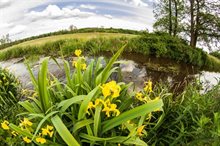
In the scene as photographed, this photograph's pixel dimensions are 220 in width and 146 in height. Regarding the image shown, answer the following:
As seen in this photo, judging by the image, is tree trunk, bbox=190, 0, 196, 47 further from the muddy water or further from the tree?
the muddy water

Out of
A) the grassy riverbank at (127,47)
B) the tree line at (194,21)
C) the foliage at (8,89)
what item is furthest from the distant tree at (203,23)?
the foliage at (8,89)

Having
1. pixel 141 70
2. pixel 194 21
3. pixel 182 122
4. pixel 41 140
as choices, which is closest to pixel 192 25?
pixel 194 21

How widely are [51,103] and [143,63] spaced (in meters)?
7.64

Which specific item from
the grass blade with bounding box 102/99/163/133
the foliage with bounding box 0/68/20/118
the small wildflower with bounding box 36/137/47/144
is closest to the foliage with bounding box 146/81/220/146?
the grass blade with bounding box 102/99/163/133

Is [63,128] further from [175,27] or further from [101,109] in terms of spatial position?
[175,27]

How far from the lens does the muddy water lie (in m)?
10.3

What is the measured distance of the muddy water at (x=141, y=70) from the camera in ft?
33.8

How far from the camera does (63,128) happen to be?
420 centimetres

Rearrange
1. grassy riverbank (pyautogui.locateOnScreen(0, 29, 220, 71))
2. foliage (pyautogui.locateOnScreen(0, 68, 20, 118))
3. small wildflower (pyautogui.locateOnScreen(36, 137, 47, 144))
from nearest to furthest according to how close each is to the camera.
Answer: small wildflower (pyautogui.locateOnScreen(36, 137, 47, 144)) → foliage (pyautogui.locateOnScreen(0, 68, 20, 118)) → grassy riverbank (pyautogui.locateOnScreen(0, 29, 220, 71))

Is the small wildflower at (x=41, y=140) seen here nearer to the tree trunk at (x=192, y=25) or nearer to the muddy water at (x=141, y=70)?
the muddy water at (x=141, y=70)

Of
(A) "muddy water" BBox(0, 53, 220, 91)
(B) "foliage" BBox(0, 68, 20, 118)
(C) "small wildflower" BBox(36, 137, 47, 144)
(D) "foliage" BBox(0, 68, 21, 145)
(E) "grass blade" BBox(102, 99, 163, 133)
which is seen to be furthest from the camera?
(A) "muddy water" BBox(0, 53, 220, 91)

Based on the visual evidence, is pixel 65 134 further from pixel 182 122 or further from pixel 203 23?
pixel 203 23

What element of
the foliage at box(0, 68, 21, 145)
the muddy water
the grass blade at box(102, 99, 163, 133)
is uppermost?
the grass blade at box(102, 99, 163, 133)

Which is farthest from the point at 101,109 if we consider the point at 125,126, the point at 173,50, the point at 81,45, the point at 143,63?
the point at 173,50
